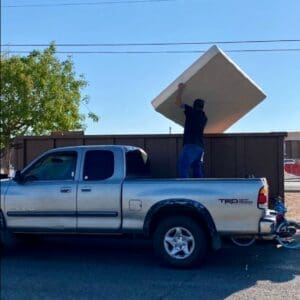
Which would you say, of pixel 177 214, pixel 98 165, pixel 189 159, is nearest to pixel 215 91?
pixel 189 159

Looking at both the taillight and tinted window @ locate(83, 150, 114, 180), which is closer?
the taillight

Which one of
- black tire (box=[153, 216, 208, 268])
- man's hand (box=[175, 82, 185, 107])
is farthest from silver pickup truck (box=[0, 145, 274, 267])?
man's hand (box=[175, 82, 185, 107])

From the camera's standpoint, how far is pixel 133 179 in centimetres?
900

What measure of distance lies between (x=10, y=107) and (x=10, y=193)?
15.7 meters

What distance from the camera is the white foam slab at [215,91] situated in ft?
34.7

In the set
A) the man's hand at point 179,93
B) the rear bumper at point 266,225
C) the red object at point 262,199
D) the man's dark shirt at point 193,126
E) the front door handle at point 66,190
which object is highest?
the man's hand at point 179,93

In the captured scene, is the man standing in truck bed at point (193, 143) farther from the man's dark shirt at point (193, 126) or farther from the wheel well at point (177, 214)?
the wheel well at point (177, 214)

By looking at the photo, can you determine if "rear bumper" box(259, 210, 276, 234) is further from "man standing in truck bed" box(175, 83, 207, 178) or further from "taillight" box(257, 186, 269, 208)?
"man standing in truck bed" box(175, 83, 207, 178)

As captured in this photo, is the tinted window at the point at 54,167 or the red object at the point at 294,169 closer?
the tinted window at the point at 54,167

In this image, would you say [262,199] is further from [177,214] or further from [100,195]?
[100,195]

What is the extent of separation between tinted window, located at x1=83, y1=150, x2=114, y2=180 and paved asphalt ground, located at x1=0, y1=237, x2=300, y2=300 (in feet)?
4.52

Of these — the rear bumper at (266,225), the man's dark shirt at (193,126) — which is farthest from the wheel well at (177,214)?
the man's dark shirt at (193,126)

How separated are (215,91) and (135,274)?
4.50 meters

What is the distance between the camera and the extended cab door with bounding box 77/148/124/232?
873cm
